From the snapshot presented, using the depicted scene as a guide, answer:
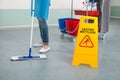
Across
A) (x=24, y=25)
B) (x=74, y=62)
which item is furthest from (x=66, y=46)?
(x=24, y=25)

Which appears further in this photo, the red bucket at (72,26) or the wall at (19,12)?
the wall at (19,12)

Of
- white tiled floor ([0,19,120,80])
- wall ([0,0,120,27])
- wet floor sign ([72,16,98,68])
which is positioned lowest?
white tiled floor ([0,19,120,80])

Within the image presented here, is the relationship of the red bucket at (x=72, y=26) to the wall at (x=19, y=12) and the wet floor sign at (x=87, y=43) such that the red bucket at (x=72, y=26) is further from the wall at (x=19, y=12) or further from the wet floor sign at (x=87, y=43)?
the wall at (x=19, y=12)

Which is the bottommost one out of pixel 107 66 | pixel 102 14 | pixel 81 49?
pixel 107 66

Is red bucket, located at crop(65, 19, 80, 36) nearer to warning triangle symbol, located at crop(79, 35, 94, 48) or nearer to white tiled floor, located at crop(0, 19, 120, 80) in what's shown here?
white tiled floor, located at crop(0, 19, 120, 80)

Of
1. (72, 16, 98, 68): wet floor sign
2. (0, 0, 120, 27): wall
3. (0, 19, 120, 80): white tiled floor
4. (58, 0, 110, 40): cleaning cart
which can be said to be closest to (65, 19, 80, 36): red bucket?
(58, 0, 110, 40): cleaning cart

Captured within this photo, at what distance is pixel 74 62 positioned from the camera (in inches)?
113

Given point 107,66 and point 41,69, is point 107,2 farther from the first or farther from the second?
point 41,69

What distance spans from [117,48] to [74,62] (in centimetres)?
133

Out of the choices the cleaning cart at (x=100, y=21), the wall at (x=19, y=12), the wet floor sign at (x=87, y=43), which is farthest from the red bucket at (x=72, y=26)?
the wall at (x=19, y=12)

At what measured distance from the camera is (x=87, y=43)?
2828 millimetres

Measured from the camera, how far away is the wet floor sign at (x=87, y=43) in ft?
9.18

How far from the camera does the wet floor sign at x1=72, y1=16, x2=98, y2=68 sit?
280 cm

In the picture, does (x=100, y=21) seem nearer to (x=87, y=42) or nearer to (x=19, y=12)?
(x=87, y=42)
